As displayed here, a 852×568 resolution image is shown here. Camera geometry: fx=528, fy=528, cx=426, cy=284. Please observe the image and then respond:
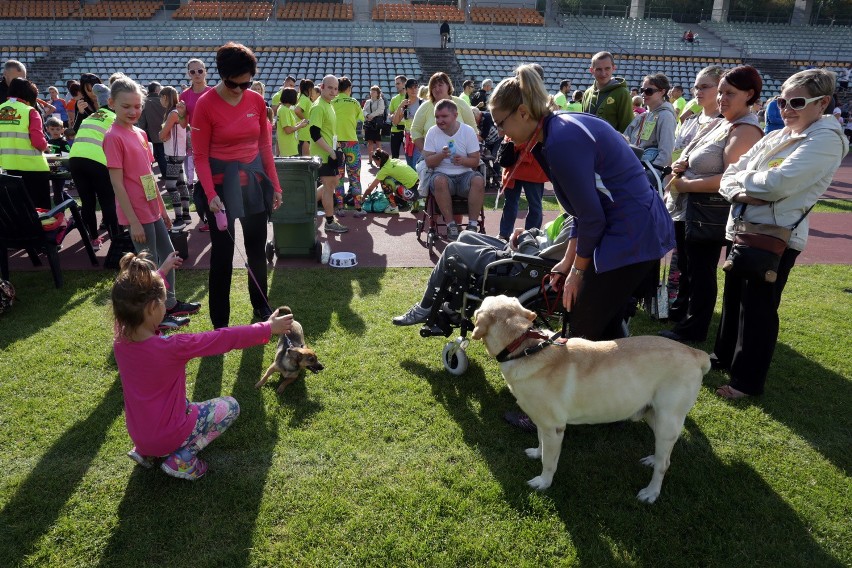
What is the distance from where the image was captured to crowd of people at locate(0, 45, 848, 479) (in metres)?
2.66

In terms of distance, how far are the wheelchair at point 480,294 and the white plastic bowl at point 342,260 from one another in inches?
96.7

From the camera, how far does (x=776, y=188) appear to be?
322cm

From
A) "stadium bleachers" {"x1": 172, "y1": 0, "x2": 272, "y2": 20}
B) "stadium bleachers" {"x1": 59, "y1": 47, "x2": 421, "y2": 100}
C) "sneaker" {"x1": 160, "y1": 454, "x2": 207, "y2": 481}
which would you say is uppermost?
"stadium bleachers" {"x1": 172, "y1": 0, "x2": 272, "y2": 20}

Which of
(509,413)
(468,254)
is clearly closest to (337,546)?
(509,413)

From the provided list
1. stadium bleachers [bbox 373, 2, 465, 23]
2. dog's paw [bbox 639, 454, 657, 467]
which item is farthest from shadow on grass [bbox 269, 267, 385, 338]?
stadium bleachers [bbox 373, 2, 465, 23]

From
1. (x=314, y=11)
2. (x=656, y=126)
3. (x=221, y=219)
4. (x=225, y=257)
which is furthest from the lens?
(x=314, y=11)

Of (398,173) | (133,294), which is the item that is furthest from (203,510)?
(398,173)

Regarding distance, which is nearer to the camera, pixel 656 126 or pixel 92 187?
pixel 656 126

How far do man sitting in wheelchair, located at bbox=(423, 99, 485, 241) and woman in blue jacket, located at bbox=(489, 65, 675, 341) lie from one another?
151 inches

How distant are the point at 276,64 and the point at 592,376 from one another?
24.9 metres

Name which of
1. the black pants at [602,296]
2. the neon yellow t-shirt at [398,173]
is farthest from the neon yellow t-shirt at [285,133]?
the black pants at [602,296]

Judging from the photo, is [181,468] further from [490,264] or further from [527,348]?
[490,264]

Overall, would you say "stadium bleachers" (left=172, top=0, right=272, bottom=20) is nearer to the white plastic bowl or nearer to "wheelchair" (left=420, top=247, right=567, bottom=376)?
the white plastic bowl

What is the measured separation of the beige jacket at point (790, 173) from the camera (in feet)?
10.3
